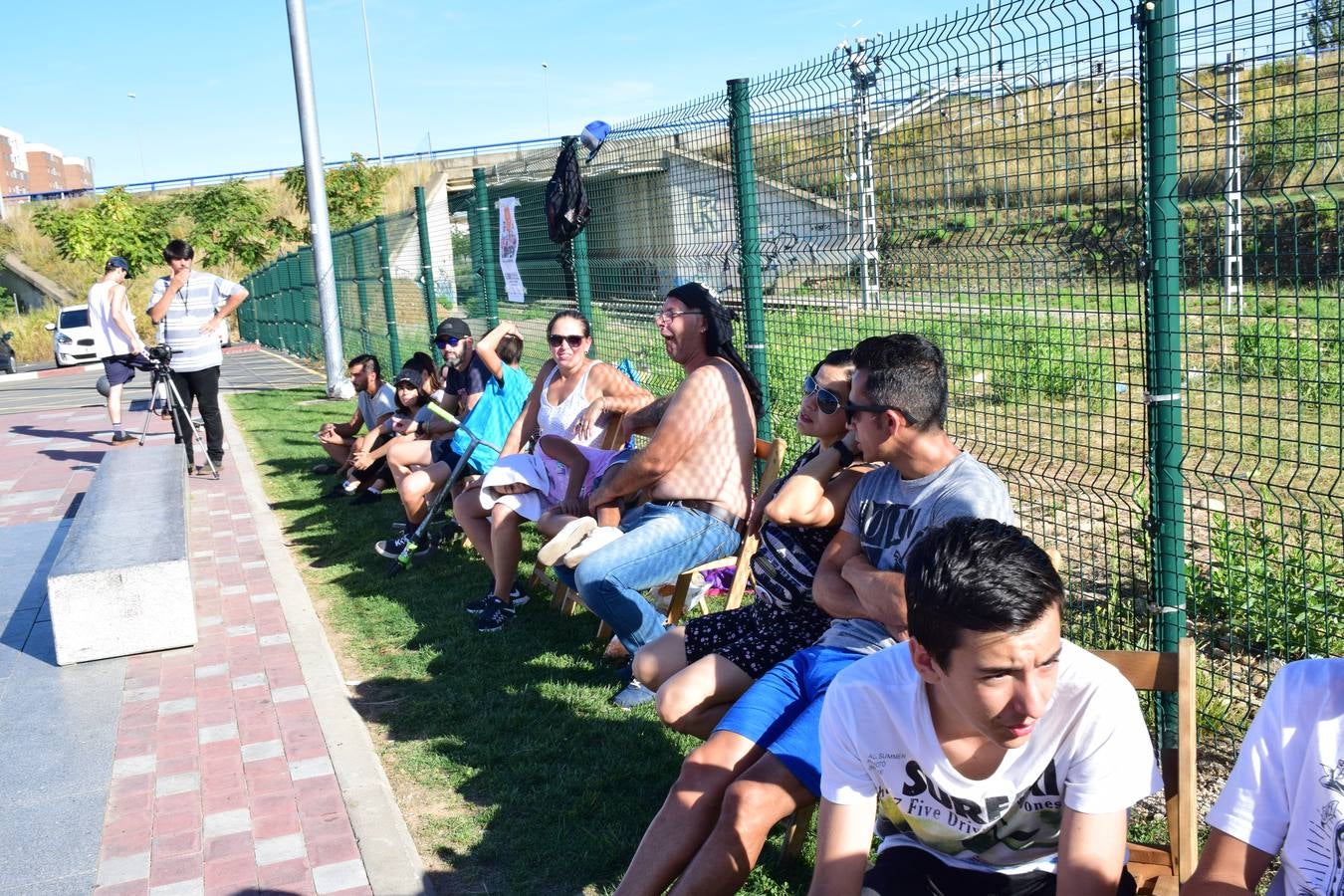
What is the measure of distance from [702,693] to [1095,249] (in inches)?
66.4

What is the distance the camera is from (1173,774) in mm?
2494

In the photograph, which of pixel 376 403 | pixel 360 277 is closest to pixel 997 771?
pixel 376 403

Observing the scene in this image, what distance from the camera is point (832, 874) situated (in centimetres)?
224

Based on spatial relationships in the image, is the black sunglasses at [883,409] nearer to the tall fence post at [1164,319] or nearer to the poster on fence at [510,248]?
the tall fence post at [1164,319]

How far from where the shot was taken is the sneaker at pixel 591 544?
446cm

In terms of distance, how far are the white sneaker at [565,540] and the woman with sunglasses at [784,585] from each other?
1.02 metres

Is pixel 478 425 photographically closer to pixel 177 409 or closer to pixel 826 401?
pixel 826 401

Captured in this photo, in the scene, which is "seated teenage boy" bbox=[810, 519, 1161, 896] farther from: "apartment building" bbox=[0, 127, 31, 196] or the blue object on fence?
"apartment building" bbox=[0, 127, 31, 196]

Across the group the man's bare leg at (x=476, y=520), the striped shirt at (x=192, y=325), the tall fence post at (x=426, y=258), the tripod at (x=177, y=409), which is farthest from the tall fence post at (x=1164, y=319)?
the tall fence post at (x=426, y=258)

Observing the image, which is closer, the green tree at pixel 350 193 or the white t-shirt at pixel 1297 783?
the white t-shirt at pixel 1297 783

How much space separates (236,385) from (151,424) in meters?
5.76

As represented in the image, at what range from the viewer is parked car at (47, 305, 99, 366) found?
94.8ft

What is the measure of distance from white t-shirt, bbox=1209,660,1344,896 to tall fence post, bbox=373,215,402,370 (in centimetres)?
1200

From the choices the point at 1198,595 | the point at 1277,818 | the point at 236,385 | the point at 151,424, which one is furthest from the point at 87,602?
the point at 236,385
